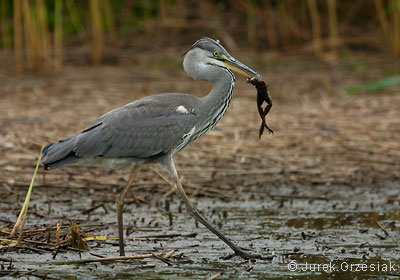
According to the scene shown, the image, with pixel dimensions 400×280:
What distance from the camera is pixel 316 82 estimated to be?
13383 mm

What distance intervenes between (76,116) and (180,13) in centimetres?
661

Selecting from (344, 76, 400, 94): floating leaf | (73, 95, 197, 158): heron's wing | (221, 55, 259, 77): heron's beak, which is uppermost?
(344, 76, 400, 94): floating leaf

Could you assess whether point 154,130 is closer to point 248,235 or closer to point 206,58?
point 206,58

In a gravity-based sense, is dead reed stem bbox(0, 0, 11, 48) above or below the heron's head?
above

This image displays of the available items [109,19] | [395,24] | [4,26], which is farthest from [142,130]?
[109,19]

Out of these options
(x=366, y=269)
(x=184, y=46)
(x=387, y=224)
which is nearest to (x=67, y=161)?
(x=366, y=269)

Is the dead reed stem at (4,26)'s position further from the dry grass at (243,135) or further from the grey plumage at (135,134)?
the grey plumage at (135,134)

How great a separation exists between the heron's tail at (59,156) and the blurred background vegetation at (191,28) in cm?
759

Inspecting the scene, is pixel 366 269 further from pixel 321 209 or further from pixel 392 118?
pixel 392 118

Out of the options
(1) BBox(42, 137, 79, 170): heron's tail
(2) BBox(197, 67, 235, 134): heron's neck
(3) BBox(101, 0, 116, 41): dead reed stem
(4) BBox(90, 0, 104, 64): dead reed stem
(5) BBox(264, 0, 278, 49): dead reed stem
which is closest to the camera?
(1) BBox(42, 137, 79, 170): heron's tail

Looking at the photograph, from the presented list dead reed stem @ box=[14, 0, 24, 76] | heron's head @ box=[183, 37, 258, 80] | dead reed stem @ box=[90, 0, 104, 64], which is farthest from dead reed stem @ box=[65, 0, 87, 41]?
heron's head @ box=[183, 37, 258, 80]

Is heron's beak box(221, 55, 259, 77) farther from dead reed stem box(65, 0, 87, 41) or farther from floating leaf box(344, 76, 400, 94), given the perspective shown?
dead reed stem box(65, 0, 87, 41)

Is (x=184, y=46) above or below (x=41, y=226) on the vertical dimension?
above

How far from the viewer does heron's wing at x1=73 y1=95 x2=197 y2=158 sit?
6504 mm
